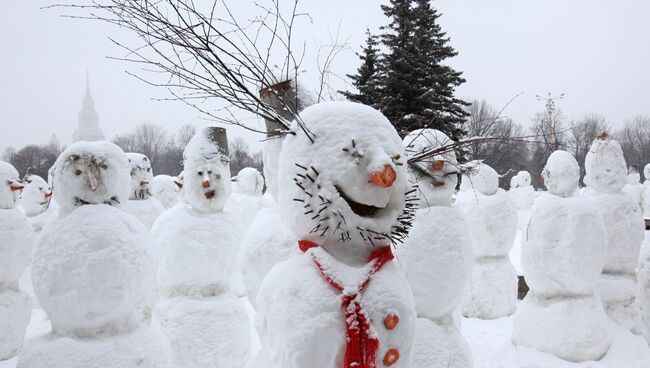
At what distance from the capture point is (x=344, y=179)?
2.31 meters

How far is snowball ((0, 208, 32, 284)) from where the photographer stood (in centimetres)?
657

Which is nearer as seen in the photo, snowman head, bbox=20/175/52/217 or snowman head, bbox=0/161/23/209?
snowman head, bbox=0/161/23/209

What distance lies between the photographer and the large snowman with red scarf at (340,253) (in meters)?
2.23

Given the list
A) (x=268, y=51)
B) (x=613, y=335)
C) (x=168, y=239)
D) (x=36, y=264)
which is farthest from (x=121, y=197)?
(x=613, y=335)

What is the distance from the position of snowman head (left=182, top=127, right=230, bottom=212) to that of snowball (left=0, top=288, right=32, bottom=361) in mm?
3184

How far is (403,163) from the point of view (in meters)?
2.51

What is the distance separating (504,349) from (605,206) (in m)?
2.52

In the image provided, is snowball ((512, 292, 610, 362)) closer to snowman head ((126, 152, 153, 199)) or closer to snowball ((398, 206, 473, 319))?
snowball ((398, 206, 473, 319))

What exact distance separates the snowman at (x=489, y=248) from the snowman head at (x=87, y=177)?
6206 millimetres

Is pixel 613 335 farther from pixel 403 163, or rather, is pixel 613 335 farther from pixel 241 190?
pixel 241 190

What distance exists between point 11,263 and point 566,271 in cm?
722

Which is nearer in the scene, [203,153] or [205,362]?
[205,362]

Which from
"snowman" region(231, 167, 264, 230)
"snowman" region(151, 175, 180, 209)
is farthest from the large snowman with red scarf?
"snowman" region(151, 175, 180, 209)

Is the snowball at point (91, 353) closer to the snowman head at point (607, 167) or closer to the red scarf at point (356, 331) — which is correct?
the red scarf at point (356, 331)
